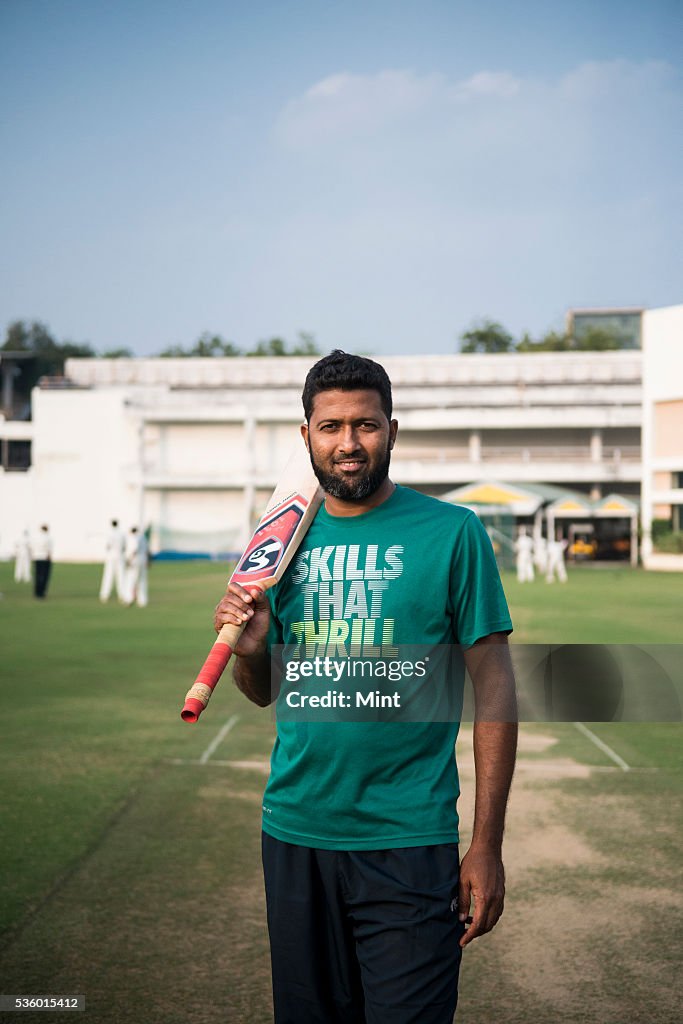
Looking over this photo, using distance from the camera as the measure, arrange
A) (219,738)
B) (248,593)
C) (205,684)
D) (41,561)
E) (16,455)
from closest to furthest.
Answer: (205,684) < (248,593) < (219,738) < (41,561) < (16,455)

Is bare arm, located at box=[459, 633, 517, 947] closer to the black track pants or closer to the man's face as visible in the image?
the black track pants

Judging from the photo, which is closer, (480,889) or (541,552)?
(480,889)

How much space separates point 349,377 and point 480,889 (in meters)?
1.13

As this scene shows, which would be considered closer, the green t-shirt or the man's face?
the green t-shirt

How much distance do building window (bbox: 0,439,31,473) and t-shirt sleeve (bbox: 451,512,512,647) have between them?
57.9 m

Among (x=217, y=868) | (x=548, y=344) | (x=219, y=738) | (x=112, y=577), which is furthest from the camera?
(x=548, y=344)

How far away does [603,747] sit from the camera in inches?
313

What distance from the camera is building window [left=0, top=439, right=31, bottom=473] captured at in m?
57.7

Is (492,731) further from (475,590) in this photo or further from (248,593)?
(248,593)

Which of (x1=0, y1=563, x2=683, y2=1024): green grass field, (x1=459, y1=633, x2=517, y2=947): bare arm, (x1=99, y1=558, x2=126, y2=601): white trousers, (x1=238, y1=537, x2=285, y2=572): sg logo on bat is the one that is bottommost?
(x1=99, y1=558, x2=126, y2=601): white trousers

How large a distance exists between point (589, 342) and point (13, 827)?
6915cm

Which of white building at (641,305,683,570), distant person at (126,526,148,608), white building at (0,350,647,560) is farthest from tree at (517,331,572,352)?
distant person at (126,526,148,608)

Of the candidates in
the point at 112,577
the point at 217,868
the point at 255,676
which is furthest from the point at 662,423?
the point at 255,676

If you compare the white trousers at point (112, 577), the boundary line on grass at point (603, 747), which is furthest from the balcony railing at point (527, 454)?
the boundary line on grass at point (603, 747)
